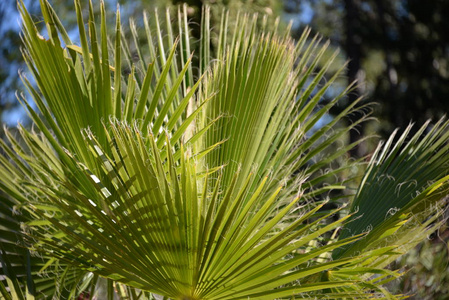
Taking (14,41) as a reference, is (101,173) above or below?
below

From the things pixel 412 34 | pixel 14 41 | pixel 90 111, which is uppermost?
pixel 412 34

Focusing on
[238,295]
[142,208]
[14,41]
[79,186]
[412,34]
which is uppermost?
[412,34]

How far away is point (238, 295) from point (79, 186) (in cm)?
58

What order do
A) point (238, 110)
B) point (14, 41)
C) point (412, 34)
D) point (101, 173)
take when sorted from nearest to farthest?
point (101, 173)
point (238, 110)
point (14, 41)
point (412, 34)

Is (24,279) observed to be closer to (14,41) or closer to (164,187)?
(164,187)

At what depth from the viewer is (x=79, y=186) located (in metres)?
1.68

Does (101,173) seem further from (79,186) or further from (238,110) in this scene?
(238,110)

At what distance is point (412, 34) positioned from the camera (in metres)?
11.4

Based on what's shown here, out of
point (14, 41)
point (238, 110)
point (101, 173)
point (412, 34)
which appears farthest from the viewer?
point (412, 34)

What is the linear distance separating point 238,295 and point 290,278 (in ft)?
0.49

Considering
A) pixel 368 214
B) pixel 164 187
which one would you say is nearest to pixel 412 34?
pixel 368 214

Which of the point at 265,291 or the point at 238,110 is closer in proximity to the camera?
the point at 265,291

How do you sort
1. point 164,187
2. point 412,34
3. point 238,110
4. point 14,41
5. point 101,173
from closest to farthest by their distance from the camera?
point 164,187
point 101,173
point 238,110
point 14,41
point 412,34

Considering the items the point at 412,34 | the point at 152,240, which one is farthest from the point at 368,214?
the point at 412,34
